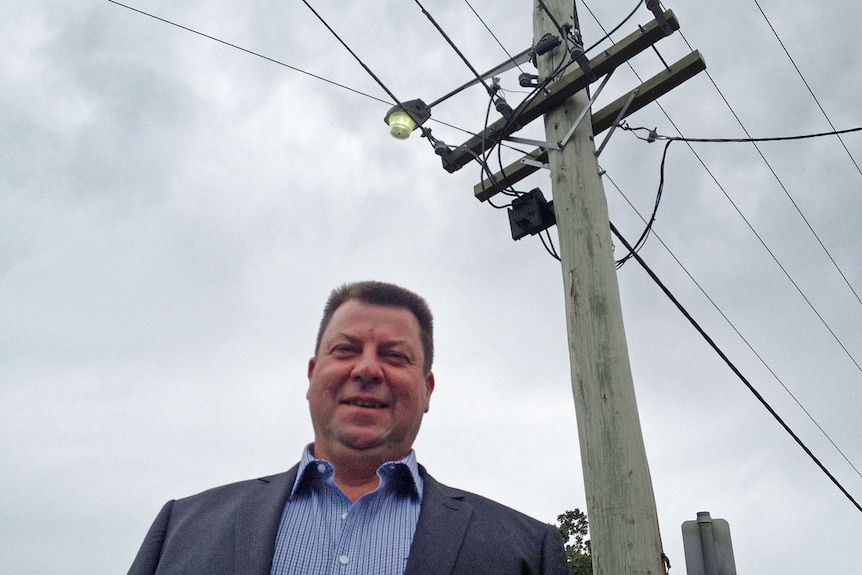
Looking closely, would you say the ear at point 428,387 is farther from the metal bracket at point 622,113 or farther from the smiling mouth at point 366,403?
the metal bracket at point 622,113

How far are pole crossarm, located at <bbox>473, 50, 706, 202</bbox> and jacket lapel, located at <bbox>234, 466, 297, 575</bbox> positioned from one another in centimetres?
331

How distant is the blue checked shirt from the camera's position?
206cm

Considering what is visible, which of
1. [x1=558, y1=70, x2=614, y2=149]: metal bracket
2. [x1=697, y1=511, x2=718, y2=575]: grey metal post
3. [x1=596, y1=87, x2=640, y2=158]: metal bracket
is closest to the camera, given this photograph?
[x1=697, y1=511, x2=718, y2=575]: grey metal post

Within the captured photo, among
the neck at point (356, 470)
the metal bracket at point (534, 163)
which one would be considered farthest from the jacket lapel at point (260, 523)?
the metal bracket at point (534, 163)

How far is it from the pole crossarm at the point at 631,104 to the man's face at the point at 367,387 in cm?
288

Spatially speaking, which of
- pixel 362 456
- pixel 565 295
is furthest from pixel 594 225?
pixel 362 456

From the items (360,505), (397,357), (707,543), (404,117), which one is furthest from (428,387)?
→ (404,117)

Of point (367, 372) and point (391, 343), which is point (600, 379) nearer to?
point (391, 343)

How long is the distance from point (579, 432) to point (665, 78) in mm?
2829

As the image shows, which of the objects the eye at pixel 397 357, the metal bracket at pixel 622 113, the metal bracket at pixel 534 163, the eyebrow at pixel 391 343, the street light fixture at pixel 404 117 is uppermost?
the street light fixture at pixel 404 117

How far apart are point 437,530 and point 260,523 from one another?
59cm

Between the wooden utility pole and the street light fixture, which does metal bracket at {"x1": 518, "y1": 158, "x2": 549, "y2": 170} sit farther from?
the street light fixture

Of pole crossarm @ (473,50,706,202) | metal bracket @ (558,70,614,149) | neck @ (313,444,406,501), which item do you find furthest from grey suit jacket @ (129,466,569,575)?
pole crossarm @ (473,50,706,202)

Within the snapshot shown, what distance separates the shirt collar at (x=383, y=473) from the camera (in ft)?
7.50
